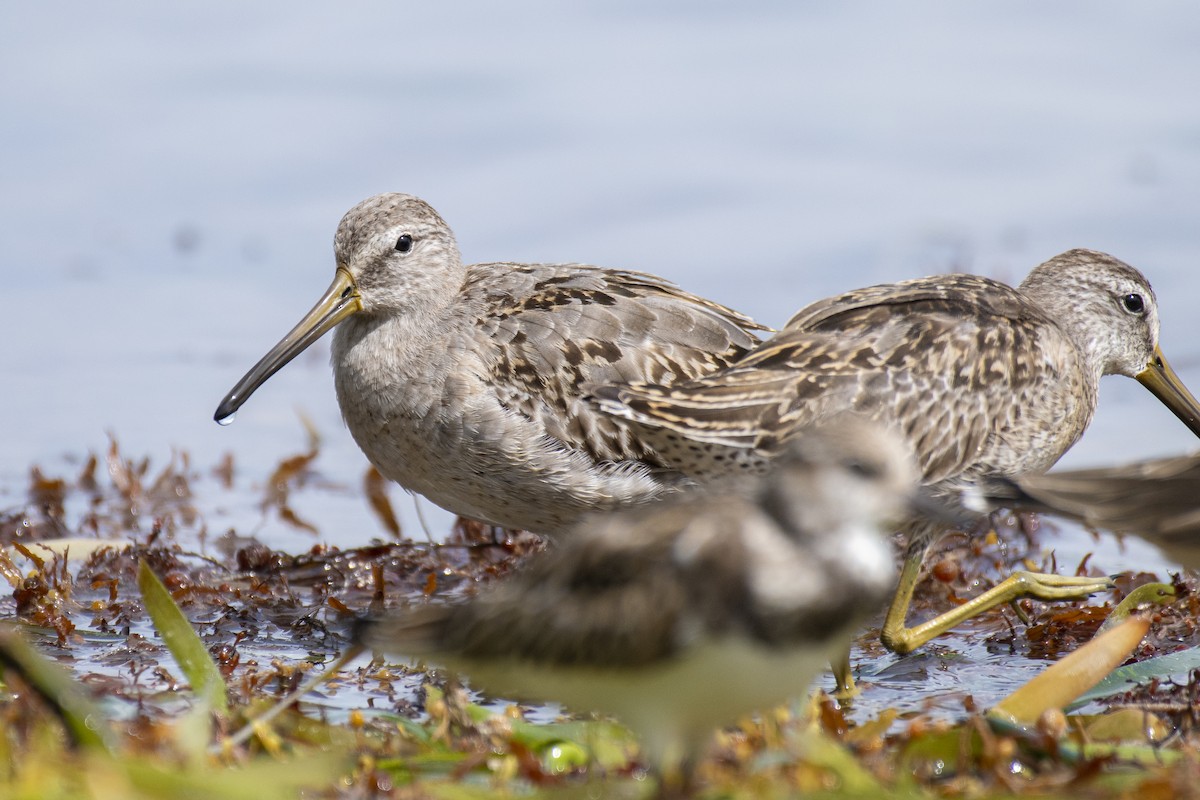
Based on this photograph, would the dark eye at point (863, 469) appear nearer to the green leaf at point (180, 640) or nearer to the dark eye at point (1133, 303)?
the green leaf at point (180, 640)

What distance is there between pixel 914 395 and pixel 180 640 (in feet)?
8.07

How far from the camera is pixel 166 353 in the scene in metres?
9.74

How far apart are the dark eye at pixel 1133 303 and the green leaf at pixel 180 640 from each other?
395 centimetres

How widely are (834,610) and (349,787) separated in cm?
121

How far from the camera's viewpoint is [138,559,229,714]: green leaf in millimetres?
4289

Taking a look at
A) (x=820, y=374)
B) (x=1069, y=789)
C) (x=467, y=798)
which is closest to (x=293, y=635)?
(x=820, y=374)

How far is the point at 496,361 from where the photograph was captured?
600 cm

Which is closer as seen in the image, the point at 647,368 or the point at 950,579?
the point at 647,368

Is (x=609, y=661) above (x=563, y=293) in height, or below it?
below

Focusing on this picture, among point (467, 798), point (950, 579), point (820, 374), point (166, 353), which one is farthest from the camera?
point (166, 353)

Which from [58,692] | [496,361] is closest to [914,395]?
[496,361]

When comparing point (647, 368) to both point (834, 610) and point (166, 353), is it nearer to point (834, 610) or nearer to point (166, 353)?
point (834, 610)

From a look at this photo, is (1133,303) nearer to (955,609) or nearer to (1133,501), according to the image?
(955,609)

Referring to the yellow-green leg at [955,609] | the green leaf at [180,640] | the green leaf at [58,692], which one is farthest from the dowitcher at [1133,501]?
the green leaf at [58,692]
